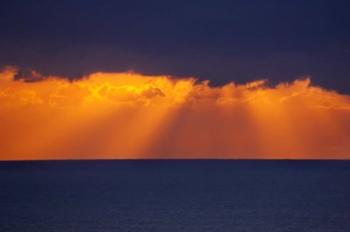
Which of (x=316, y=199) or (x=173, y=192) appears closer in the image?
(x=316, y=199)

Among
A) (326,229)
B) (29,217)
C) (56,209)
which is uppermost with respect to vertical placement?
(56,209)

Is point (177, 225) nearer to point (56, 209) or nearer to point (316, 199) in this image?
point (56, 209)

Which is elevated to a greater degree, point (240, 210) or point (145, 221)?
point (240, 210)

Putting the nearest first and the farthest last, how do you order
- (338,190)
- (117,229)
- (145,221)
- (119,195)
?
(117,229), (145,221), (119,195), (338,190)

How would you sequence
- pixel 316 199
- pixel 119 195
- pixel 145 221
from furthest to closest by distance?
pixel 119 195, pixel 316 199, pixel 145 221

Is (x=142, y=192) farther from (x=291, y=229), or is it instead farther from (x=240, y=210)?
(x=291, y=229)

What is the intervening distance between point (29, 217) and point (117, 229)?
15.6m

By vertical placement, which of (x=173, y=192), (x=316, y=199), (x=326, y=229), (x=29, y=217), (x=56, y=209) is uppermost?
(x=173, y=192)

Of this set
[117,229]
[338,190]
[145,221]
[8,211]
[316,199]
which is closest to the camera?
[117,229]

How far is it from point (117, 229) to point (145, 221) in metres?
6.86

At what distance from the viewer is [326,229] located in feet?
232

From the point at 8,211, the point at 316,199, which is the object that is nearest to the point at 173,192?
the point at 316,199

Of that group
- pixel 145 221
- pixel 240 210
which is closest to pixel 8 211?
pixel 145 221

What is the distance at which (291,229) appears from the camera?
71000 mm
